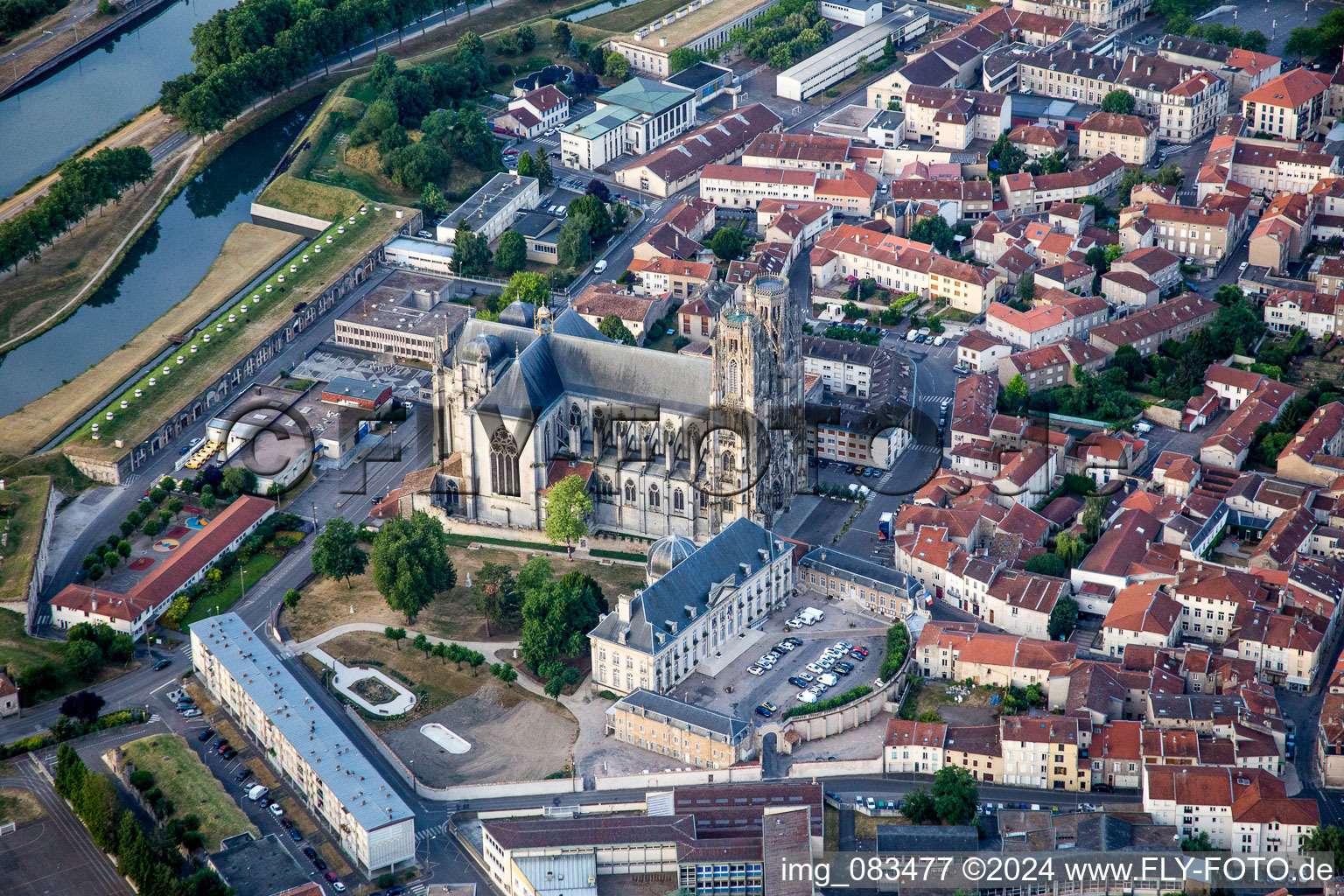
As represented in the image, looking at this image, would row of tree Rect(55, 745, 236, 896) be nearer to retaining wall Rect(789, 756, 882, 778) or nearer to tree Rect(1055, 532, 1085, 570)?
retaining wall Rect(789, 756, 882, 778)

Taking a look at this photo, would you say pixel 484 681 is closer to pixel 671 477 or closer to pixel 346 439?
pixel 671 477

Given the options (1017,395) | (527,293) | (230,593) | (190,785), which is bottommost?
(230,593)

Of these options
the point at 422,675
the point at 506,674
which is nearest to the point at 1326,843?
the point at 506,674

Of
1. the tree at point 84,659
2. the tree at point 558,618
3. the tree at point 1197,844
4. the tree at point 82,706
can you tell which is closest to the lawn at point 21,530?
the tree at point 84,659

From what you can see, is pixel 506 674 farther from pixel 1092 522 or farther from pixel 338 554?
pixel 1092 522

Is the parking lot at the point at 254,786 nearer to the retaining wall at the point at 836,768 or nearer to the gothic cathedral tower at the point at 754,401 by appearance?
the retaining wall at the point at 836,768

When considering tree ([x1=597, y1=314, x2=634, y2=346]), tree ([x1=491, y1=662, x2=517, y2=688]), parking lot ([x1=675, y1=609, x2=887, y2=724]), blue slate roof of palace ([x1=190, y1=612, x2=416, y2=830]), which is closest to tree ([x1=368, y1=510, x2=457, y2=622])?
tree ([x1=491, y1=662, x2=517, y2=688])
